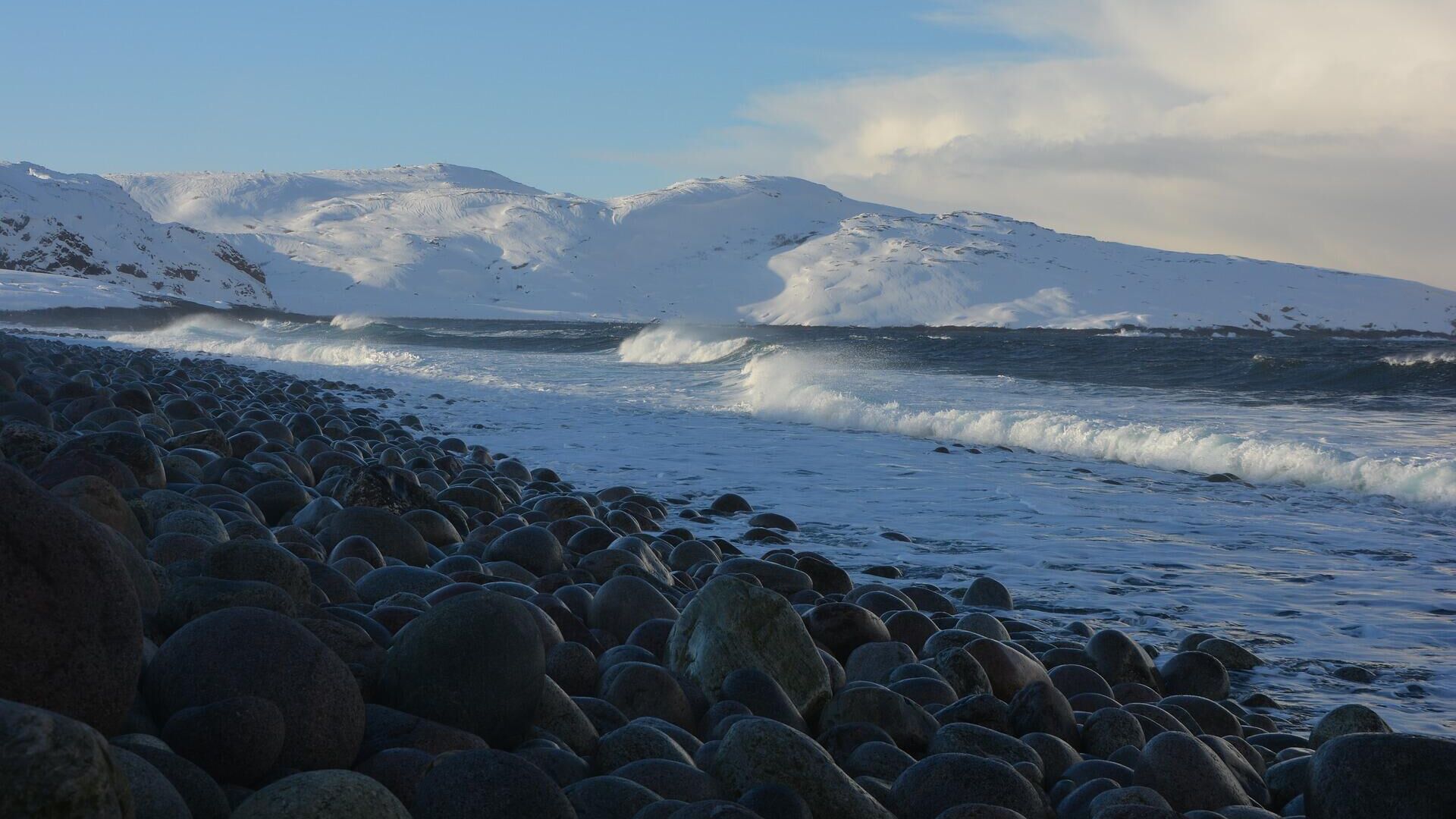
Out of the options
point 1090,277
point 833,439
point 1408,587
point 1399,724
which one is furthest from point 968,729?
point 1090,277

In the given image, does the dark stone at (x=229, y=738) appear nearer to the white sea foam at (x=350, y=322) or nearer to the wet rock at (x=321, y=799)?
the wet rock at (x=321, y=799)

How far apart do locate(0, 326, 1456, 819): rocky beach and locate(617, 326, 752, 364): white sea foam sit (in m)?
26.5

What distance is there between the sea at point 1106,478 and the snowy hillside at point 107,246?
61.4 metres

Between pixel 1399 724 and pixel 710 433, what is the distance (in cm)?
1032

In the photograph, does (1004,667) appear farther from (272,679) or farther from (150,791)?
(150,791)

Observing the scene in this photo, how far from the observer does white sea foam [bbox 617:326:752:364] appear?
110 feet

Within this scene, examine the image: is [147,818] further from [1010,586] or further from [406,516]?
[1010,586]

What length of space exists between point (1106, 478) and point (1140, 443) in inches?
75.8

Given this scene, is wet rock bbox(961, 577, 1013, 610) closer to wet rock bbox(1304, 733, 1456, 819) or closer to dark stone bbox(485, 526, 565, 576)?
dark stone bbox(485, 526, 565, 576)

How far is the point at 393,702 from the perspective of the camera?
2611 mm

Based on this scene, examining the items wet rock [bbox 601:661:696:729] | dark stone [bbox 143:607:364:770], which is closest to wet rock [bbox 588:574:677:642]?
wet rock [bbox 601:661:696:729]

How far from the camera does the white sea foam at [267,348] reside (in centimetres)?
2992

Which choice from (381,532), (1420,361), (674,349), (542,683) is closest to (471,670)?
(542,683)

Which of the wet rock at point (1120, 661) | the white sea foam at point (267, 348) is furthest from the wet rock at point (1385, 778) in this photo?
the white sea foam at point (267, 348)
